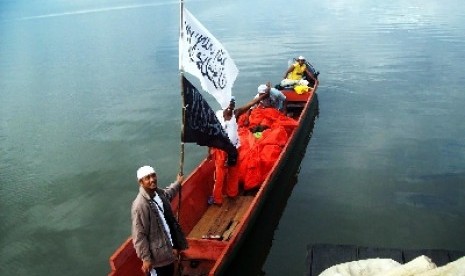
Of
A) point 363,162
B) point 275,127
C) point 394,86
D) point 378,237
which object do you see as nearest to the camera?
point 378,237

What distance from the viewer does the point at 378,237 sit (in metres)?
8.76

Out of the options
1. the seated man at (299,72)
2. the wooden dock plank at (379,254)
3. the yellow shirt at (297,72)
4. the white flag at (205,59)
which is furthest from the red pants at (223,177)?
the yellow shirt at (297,72)

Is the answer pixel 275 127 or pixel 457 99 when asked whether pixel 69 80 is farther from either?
pixel 457 99

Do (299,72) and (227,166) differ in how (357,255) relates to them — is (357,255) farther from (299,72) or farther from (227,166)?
(299,72)

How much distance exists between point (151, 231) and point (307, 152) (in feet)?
26.9

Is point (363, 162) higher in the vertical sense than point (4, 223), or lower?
higher

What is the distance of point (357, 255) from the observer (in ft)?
18.0

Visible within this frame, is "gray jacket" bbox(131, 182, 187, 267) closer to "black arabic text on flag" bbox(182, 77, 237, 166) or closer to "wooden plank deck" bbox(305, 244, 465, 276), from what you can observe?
"black arabic text on flag" bbox(182, 77, 237, 166)

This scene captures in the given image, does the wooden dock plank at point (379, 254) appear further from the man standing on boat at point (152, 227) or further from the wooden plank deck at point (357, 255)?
the man standing on boat at point (152, 227)

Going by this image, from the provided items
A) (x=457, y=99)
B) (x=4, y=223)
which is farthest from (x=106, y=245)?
(x=457, y=99)

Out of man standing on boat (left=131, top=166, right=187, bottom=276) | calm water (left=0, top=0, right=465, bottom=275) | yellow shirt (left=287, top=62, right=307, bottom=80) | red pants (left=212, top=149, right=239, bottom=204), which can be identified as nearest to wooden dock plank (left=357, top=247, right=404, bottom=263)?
man standing on boat (left=131, top=166, right=187, bottom=276)

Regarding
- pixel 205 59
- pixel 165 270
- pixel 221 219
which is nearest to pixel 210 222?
pixel 221 219

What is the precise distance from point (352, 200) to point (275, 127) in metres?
2.64

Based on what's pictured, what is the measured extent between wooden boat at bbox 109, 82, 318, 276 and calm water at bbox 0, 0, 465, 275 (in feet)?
3.46
